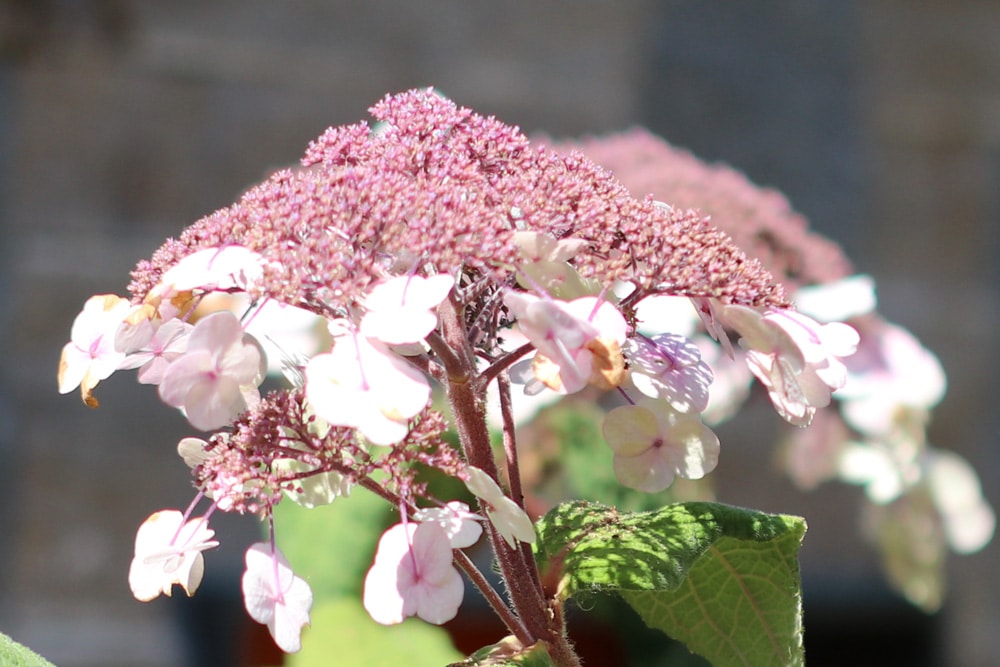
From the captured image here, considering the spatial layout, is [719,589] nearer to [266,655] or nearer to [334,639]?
[334,639]

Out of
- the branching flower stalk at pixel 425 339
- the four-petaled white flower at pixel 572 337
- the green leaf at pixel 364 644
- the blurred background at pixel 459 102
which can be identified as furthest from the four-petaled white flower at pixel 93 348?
the blurred background at pixel 459 102

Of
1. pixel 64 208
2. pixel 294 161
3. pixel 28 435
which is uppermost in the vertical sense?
pixel 294 161

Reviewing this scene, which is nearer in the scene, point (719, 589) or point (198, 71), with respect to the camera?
point (719, 589)

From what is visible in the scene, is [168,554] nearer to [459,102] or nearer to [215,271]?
[215,271]

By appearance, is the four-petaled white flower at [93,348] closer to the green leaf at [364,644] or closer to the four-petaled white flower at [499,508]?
the four-petaled white flower at [499,508]

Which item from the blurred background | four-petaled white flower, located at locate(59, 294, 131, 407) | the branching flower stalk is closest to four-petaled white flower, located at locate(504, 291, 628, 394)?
the branching flower stalk

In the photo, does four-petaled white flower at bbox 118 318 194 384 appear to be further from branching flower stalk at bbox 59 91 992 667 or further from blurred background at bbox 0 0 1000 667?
blurred background at bbox 0 0 1000 667

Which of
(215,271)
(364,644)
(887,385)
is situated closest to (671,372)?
(215,271)

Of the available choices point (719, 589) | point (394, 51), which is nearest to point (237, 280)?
point (719, 589)
